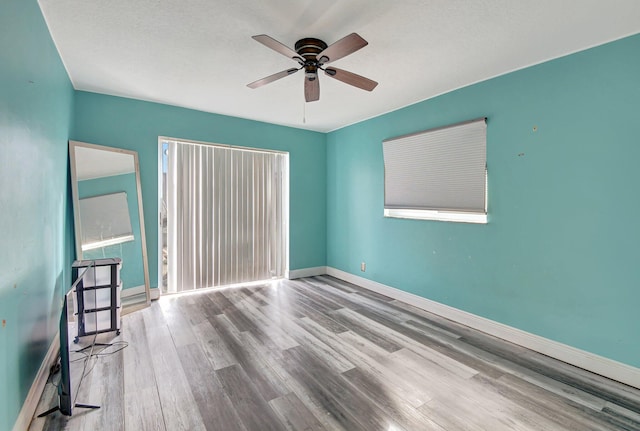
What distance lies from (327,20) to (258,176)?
2.96 m

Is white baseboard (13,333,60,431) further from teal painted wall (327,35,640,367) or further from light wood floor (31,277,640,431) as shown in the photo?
teal painted wall (327,35,640,367)

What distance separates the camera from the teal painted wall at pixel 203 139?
11.3 feet

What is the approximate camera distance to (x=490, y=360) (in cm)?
245

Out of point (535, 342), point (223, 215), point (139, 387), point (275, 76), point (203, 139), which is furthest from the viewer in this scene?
point (223, 215)

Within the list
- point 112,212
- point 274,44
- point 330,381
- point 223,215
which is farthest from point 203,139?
point 330,381

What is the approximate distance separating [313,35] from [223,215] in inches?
115

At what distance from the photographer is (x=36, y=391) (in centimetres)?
185

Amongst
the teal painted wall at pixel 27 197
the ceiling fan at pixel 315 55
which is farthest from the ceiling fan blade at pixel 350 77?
the teal painted wall at pixel 27 197

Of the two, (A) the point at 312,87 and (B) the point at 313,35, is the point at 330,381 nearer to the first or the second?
(A) the point at 312,87

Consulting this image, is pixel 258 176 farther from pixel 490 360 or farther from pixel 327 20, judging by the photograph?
pixel 490 360

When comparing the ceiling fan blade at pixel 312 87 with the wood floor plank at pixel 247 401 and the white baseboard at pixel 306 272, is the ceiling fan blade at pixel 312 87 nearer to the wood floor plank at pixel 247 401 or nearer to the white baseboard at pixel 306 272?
the wood floor plank at pixel 247 401

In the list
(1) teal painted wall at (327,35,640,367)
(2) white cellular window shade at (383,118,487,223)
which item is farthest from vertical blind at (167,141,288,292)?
(1) teal painted wall at (327,35,640,367)

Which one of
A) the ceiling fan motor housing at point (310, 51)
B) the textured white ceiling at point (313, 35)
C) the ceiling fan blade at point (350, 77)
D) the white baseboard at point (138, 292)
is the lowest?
the white baseboard at point (138, 292)

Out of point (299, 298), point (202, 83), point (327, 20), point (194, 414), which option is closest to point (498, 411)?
point (194, 414)
